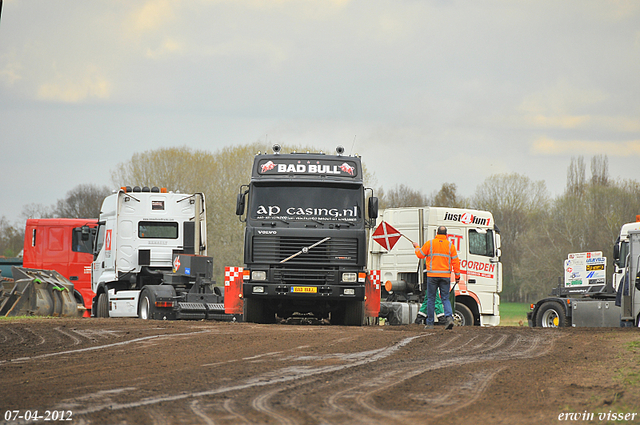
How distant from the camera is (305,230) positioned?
49.1 ft

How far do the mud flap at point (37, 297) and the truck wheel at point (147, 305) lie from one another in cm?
353

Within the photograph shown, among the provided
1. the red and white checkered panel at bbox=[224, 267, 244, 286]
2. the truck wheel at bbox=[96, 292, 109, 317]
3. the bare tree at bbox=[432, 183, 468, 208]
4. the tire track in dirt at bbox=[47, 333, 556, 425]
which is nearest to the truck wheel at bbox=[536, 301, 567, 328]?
the red and white checkered panel at bbox=[224, 267, 244, 286]

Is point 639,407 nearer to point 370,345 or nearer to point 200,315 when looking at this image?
point 370,345

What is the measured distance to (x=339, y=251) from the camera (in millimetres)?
15047

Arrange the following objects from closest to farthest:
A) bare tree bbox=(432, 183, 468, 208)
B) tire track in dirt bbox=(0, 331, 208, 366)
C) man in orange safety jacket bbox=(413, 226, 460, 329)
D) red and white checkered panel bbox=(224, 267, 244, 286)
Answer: tire track in dirt bbox=(0, 331, 208, 366) → man in orange safety jacket bbox=(413, 226, 460, 329) → red and white checkered panel bbox=(224, 267, 244, 286) → bare tree bbox=(432, 183, 468, 208)

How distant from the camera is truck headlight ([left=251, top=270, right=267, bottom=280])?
49.2ft

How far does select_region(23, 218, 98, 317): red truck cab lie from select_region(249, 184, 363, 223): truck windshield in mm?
12717

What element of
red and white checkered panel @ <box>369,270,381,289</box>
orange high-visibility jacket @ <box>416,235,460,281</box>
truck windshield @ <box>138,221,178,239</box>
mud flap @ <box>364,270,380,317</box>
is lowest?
mud flap @ <box>364,270,380,317</box>

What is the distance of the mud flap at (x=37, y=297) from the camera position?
2166 centimetres

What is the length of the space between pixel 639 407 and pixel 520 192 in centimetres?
6395

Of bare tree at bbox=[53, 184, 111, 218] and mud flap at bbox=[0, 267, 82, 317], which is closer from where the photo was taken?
mud flap at bbox=[0, 267, 82, 317]

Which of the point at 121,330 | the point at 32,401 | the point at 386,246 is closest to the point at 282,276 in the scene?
the point at 121,330

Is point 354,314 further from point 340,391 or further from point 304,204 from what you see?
point 340,391

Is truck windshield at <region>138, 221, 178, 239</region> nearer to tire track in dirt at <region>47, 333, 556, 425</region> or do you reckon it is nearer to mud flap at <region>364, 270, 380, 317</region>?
mud flap at <region>364, 270, 380, 317</region>
